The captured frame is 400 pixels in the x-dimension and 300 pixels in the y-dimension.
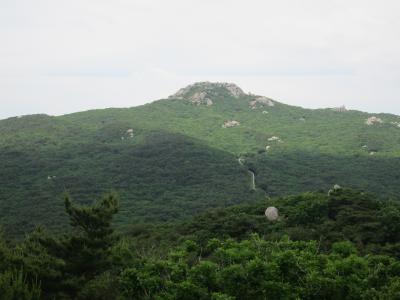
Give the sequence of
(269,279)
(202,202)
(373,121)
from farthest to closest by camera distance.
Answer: (373,121)
(202,202)
(269,279)

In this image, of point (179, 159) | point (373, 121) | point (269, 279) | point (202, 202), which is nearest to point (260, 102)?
point (373, 121)

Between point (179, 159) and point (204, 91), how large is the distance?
275 feet

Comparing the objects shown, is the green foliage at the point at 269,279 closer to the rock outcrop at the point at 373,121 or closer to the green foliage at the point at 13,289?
the green foliage at the point at 13,289

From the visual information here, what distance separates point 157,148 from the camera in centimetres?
10475

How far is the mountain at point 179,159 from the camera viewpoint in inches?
3012

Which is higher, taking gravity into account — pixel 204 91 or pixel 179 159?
pixel 204 91

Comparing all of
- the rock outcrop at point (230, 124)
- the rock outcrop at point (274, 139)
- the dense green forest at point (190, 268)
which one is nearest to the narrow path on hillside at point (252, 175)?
the rock outcrop at point (274, 139)

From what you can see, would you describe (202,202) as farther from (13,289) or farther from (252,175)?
(13,289)

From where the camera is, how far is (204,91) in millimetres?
178500

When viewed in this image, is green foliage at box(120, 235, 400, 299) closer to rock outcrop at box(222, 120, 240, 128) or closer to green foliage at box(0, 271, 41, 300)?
green foliage at box(0, 271, 41, 300)

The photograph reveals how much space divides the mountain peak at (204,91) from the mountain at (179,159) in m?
16.8

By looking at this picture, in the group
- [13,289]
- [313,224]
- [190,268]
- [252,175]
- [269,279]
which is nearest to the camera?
[13,289]

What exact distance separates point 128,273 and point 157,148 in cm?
8114

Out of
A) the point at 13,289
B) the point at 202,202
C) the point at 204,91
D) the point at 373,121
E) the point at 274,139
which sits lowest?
the point at 202,202
